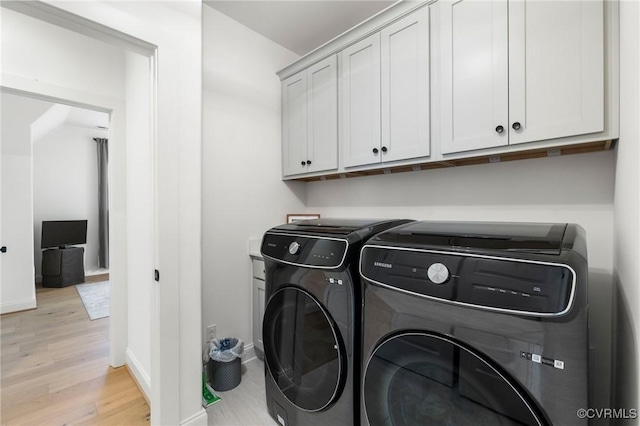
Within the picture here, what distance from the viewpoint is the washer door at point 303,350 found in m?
1.26

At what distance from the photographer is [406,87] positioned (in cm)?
166

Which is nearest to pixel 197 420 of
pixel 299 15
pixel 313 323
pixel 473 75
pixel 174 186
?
pixel 313 323

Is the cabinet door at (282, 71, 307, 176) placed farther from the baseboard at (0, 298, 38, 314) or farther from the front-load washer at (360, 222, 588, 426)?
the baseboard at (0, 298, 38, 314)

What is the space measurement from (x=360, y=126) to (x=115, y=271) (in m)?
2.29

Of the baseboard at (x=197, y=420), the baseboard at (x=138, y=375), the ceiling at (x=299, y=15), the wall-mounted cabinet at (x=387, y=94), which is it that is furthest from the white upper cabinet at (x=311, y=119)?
the baseboard at (x=138, y=375)

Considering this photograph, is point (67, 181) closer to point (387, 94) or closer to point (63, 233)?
point (63, 233)

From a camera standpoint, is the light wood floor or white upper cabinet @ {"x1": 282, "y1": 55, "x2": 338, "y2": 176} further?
white upper cabinet @ {"x1": 282, "y1": 55, "x2": 338, "y2": 176}

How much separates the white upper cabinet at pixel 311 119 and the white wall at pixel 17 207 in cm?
331

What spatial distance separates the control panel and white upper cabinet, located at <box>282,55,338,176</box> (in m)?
0.85

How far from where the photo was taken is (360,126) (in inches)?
75.3

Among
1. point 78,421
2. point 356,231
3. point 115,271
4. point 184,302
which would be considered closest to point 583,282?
point 356,231

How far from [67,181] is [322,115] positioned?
5.89 meters

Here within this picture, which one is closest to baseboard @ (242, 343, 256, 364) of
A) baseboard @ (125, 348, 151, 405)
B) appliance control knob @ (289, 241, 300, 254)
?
baseboard @ (125, 348, 151, 405)

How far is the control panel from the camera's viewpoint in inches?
48.4
